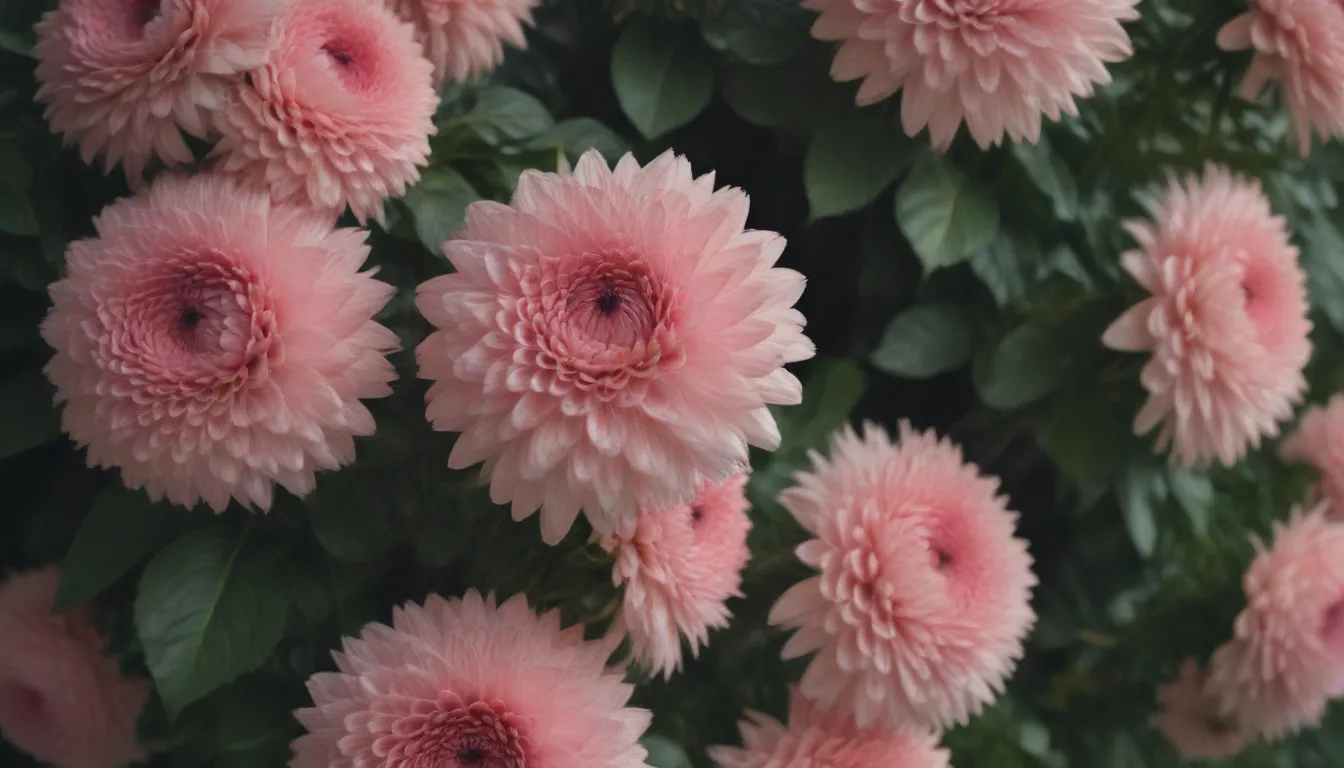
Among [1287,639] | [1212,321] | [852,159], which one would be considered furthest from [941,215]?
[1287,639]

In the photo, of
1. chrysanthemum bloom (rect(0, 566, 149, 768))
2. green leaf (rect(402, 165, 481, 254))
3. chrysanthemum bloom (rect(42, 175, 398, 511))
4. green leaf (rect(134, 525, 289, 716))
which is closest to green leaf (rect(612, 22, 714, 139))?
green leaf (rect(402, 165, 481, 254))

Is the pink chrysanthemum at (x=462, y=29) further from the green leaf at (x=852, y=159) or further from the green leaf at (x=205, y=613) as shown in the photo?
the green leaf at (x=205, y=613)

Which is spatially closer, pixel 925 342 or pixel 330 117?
pixel 330 117

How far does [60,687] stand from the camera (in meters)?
0.62

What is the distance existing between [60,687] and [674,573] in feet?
1.34

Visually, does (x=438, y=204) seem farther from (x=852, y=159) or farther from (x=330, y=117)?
(x=852, y=159)

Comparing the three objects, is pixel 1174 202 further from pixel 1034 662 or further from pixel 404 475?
pixel 404 475

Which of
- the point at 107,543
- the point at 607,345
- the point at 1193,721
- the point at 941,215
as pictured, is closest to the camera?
the point at 607,345

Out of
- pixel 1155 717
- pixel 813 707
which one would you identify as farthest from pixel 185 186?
pixel 1155 717

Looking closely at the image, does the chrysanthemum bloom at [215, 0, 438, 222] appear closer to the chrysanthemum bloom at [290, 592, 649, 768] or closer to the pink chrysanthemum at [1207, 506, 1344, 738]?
the chrysanthemum bloom at [290, 592, 649, 768]

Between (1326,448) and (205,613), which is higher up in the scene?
(1326,448)

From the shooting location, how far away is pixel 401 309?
58 centimetres

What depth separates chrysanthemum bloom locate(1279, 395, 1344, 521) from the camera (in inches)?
33.1

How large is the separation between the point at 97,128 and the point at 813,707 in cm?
53
